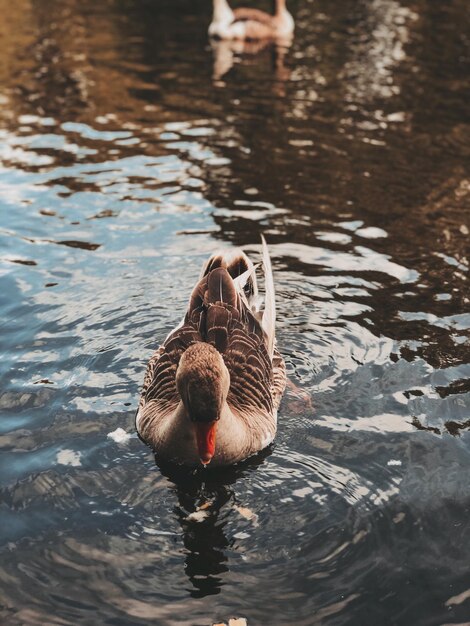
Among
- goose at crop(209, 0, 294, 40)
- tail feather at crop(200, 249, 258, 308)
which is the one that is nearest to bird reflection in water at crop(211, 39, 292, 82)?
goose at crop(209, 0, 294, 40)

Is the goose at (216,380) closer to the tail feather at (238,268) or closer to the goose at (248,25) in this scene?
the tail feather at (238,268)

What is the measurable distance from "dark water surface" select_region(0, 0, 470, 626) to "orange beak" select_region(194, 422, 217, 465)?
502 millimetres

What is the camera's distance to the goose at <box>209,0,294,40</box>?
26.2m

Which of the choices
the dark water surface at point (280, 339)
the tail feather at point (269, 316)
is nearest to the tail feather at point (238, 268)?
the tail feather at point (269, 316)

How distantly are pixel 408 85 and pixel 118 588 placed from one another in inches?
665

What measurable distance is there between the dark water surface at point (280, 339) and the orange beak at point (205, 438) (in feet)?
1.65

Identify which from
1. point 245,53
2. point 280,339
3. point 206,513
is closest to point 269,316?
point 280,339

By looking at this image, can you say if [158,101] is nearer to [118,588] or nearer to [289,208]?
[289,208]

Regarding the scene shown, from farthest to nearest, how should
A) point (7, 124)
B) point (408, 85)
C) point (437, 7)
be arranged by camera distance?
point (437, 7) → point (408, 85) → point (7, 124)

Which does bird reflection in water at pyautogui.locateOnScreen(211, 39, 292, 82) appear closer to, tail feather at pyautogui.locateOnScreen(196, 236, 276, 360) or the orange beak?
tail feather at pyautogui.locateOnScreen(196, 236, 276, 360)

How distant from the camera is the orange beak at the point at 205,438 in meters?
6.32

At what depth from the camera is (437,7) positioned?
31.0 metres

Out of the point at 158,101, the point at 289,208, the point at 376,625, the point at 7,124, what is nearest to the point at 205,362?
the point at 376,625

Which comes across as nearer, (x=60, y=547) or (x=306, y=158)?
(x=60, y=547)
